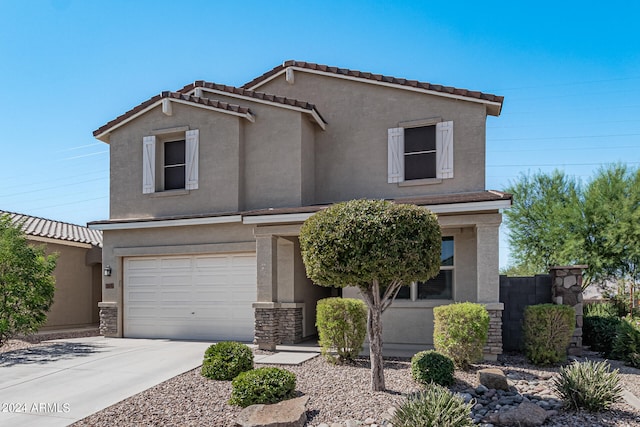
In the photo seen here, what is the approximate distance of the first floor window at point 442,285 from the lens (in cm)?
1227

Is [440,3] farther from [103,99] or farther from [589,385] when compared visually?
[103,99]

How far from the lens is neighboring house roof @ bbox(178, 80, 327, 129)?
13406mm

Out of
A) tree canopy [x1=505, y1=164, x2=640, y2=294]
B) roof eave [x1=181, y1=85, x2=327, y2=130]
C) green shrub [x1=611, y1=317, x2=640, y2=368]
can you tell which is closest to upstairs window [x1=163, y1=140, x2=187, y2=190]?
roof eave [x1=181, y1=85, x2=327, y2=130]

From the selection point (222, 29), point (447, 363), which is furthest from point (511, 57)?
point (447, 363)

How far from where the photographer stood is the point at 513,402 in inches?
301

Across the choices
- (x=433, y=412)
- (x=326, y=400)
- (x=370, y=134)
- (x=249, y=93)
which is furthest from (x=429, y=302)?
(x=249, y=93)

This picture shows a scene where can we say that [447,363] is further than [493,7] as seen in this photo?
No

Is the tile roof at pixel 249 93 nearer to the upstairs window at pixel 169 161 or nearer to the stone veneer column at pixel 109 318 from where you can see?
the upstairs window at pixel 169 161

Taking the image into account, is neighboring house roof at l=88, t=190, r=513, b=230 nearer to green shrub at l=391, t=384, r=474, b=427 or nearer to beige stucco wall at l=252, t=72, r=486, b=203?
beige stucco wall at l=252, t=72, r=486, b=203

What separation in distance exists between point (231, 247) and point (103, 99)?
9788 mm

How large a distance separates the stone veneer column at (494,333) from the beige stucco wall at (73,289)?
45.6ft

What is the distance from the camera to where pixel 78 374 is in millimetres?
9211

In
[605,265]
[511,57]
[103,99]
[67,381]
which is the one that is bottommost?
[67,381]

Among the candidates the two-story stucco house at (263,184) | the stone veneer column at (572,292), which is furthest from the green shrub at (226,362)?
the stone veneer column at (572,292)
